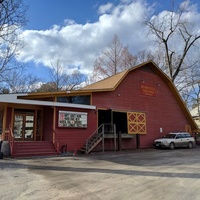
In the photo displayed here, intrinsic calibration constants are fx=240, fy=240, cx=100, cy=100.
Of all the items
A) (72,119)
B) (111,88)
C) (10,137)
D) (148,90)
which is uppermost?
(148,90)

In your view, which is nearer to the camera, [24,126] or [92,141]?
[92,141]

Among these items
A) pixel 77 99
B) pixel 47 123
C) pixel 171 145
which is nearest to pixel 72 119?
pixel 77 99

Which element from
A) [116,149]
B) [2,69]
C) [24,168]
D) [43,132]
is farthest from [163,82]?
[24,168]

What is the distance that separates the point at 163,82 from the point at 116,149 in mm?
9389

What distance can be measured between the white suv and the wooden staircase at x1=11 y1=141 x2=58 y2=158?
10.0 metres

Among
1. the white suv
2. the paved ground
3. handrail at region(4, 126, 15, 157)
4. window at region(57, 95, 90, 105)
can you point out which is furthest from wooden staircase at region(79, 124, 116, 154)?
the paved ground

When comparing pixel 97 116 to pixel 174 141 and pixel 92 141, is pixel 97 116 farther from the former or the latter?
pixel 174 141

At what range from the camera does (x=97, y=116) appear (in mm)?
18547

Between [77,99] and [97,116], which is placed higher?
[77,99]

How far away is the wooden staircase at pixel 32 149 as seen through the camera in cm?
1406

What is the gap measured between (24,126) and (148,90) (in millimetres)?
11771

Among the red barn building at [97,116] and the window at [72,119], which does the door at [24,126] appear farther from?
A: the window at [72,119]

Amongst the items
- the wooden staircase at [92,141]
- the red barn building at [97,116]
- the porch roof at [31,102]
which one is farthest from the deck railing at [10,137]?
the wooden staircase at [92,141]

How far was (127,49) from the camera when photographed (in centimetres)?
3550
